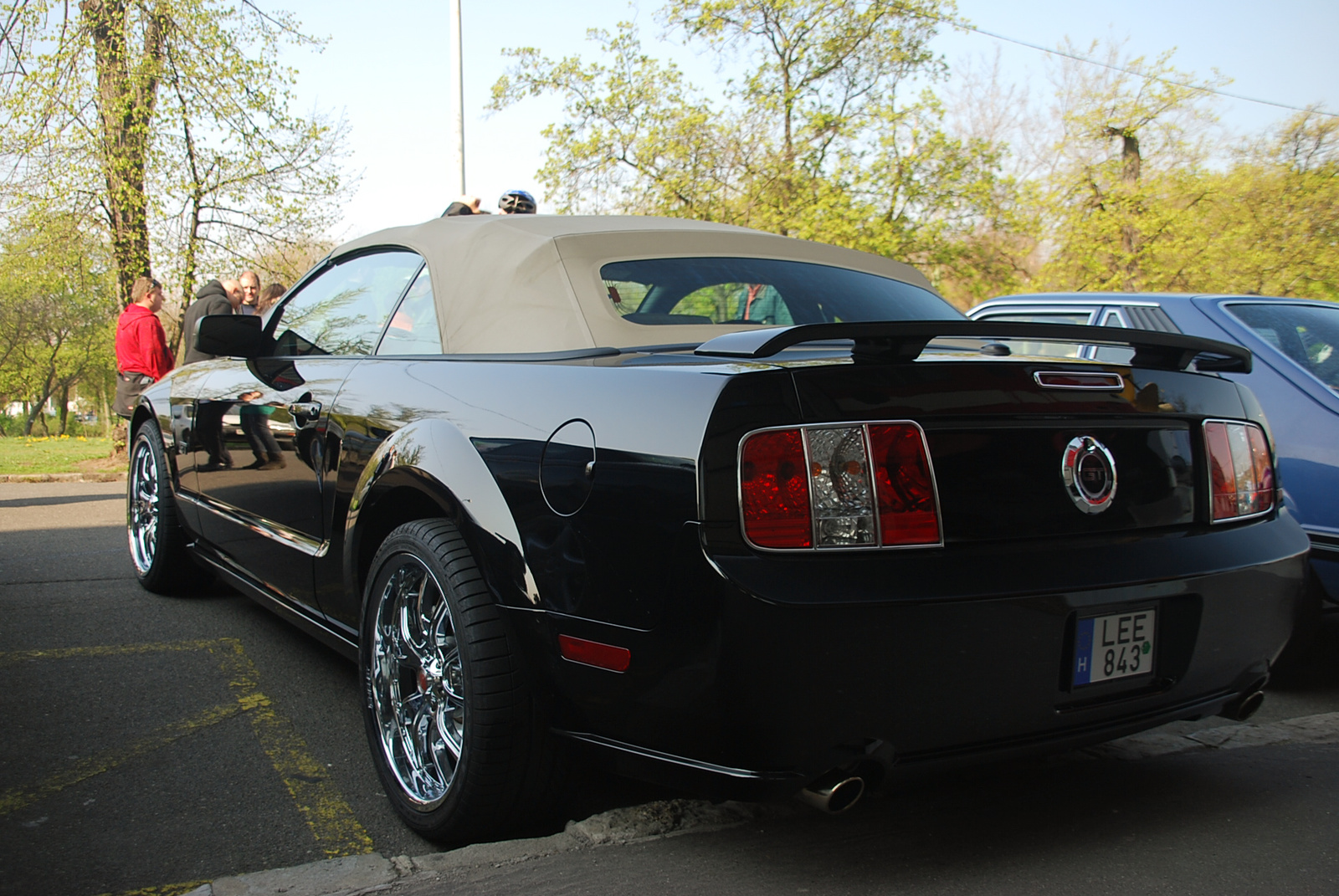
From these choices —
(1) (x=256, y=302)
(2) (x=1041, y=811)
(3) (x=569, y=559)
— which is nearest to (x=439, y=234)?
(3) (x=569, y=559)

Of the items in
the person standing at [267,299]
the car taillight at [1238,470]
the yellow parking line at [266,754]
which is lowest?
the yellow parking line at [266,754]

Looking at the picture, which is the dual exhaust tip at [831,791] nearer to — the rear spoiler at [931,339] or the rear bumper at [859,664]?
the rear bumper at [859,664]

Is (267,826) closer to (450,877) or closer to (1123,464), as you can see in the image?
(450,877)

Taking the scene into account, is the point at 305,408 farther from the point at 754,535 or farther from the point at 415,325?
the point at 754,535

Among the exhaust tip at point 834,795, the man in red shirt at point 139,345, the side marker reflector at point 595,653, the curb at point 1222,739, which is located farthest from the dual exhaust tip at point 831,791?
the man in red shirt at point 139,345

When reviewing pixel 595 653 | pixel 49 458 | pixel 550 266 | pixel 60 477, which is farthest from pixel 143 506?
pixel 49 458

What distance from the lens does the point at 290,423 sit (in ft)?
10.9

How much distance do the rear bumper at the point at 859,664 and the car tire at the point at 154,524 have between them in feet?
10.2

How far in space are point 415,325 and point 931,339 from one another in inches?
64.3

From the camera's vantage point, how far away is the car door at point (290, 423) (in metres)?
3.18

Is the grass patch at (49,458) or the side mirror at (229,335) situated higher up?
the side mirror at (229,335)

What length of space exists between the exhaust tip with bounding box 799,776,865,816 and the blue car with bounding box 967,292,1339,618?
1.40 m

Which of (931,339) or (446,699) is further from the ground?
(931,339)

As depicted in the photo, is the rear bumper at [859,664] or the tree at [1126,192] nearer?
the rear bumper at [859,664]
